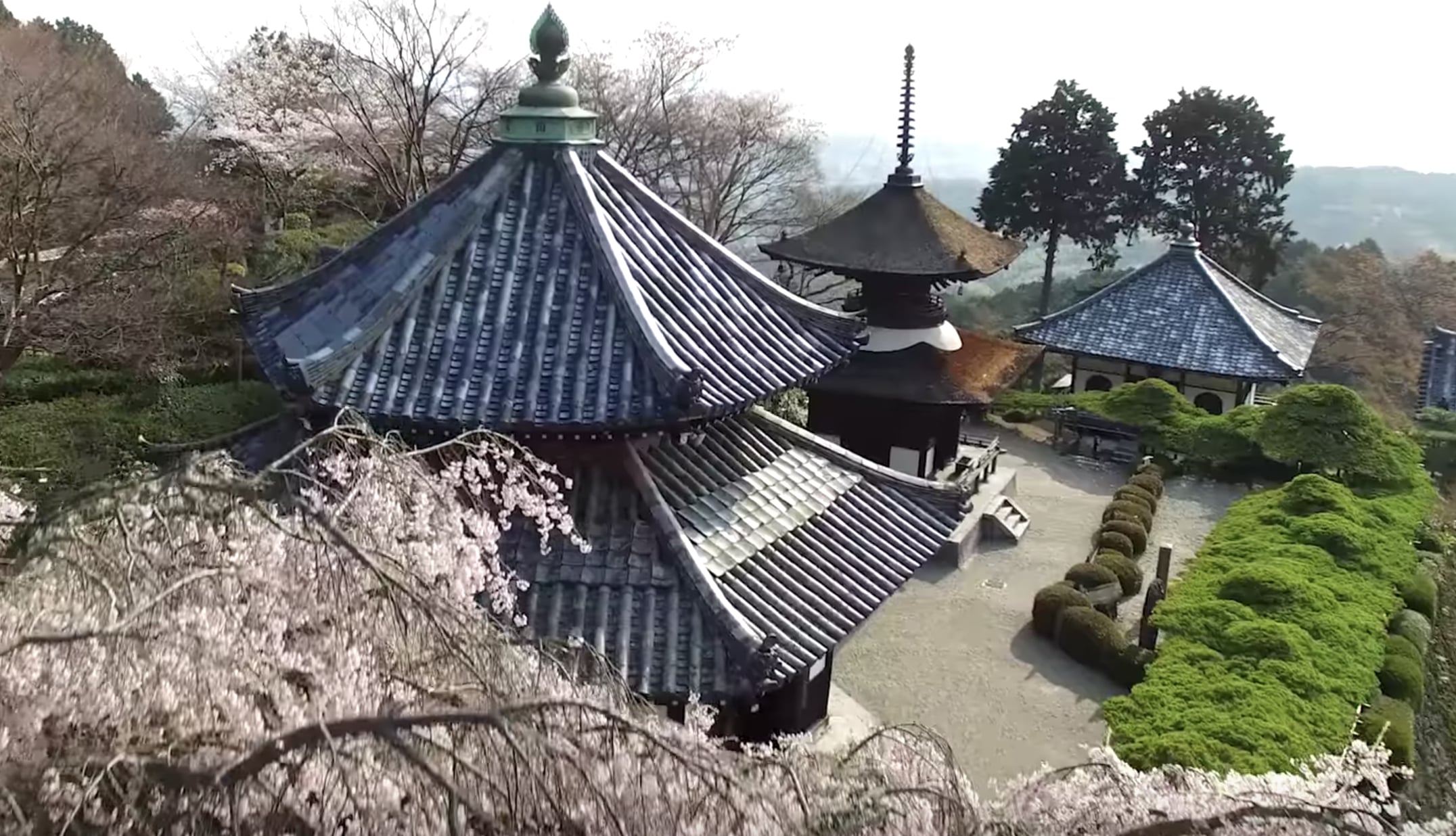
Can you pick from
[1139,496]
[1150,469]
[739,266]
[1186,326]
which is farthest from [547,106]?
[1186,326]

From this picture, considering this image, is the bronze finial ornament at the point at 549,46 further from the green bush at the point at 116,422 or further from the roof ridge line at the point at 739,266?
the green bush at the point at 116,422

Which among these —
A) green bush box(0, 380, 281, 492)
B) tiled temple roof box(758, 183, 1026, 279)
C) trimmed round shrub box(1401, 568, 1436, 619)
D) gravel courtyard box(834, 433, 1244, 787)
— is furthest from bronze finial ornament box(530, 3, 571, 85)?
trimmed round shrub box(1401, 568, 1436, 619)

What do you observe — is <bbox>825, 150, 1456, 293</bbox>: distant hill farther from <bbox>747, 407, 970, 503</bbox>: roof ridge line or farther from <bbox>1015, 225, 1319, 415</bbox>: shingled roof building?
<bbox>747, 407, 970, 503</bbox>: roof ridge line

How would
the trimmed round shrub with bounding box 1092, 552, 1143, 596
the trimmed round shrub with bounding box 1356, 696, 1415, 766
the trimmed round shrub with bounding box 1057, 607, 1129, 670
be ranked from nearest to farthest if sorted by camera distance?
the trimmed round shrub with bounding box 1356, 696, 1415, 766 → the trimmed round shrub with bounding box 1057, 607, 1129, 670 → the trimmed round shrub with bounding box 1092, 552, 1143, 596

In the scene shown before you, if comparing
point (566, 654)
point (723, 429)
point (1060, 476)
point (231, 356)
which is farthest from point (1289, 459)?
point (231, 356)

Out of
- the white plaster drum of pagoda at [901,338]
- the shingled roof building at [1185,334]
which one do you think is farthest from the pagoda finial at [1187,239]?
the white plaster drum of pagoda at [901,338]

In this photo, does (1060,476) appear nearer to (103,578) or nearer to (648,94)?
(648,94)

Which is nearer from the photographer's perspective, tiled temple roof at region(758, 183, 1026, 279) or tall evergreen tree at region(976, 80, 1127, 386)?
tiled temple roof at region(758, 183, 1026, 279)
